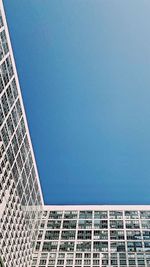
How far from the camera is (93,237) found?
346ft

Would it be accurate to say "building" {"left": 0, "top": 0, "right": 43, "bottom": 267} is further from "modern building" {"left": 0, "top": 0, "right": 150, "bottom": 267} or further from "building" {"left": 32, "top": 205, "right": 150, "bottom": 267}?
"building" {"left": 32, "top": 205, "right": 150, "bottom": 267}

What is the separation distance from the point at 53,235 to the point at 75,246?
26.3 ft

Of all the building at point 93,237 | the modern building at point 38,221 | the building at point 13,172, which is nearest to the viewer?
the building at point 13,172

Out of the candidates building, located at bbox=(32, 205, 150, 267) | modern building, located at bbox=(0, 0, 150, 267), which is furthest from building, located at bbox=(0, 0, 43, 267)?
building, located at bbox=(32, 205, 150, 267)

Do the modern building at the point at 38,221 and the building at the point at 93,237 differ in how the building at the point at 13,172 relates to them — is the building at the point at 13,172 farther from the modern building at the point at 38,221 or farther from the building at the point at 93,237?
the building at the point at 93,237

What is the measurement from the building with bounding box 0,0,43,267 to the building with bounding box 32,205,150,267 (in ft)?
21.2

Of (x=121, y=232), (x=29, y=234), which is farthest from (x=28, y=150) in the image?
(x=121, y=232)

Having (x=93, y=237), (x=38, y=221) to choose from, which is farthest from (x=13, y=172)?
(x=93, y=237)

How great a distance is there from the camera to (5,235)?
257 ft

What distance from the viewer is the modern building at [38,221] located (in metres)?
79.8

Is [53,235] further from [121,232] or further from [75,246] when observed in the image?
[121,232]

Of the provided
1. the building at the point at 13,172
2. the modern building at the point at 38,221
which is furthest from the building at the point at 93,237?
the building at the point at 13,172

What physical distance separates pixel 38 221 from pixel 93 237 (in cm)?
1611

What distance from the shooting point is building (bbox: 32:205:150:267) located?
9862 cm
